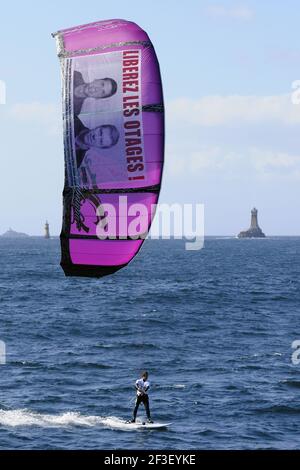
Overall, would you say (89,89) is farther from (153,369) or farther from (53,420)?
(153,369)

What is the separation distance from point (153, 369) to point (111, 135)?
899 inches

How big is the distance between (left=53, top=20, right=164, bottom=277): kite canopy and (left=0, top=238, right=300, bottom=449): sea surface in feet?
29.4

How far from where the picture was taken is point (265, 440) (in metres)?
34.1

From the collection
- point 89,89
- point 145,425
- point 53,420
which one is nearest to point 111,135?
point 89,89

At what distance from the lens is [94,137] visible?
27.2 m

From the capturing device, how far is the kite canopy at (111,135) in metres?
27.0

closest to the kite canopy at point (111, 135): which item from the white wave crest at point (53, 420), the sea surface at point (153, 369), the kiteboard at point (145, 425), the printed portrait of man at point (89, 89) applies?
the printed portrait of man at point (89, 89)

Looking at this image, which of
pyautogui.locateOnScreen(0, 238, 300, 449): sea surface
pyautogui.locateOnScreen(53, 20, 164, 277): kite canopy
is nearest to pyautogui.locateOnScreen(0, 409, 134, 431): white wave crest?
pyautogui.locateOnScreen(0, 238, 300, 449): sea surface

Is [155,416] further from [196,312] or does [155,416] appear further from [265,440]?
[196,312]

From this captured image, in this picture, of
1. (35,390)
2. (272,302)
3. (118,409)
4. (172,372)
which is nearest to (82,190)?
(118,409)

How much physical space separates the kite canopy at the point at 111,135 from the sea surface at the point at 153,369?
353 inches

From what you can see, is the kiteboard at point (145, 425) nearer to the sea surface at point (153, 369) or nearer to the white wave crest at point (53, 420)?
the white wave crest at point (53, 420)

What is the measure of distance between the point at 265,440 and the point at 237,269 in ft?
356

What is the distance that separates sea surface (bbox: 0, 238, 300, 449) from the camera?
34438mm
